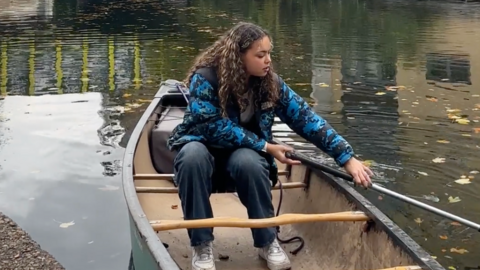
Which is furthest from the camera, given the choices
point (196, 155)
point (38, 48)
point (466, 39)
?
point (466, 39)

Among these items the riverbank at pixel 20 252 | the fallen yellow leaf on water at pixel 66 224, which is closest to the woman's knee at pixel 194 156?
the riverbank at pixel 20 252

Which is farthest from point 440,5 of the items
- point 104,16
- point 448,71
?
point 448,71

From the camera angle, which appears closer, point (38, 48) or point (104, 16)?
point (38, 48)

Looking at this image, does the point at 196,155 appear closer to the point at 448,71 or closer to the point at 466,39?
the point at 448,71

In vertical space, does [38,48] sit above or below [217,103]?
below

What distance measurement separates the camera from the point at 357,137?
8852 mm

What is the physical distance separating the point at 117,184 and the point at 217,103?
10.9 ft

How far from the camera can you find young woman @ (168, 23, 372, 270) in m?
3.98

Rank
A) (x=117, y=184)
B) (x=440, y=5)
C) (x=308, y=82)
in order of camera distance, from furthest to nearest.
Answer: (x=440, y=5) → (x=308, y=82) → (x=117, y=184)

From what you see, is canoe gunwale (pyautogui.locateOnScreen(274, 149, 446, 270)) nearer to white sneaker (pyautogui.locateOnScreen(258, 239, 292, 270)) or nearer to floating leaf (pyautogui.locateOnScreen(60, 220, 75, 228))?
white sneaker (pyautogui.locateOnScreen(258, 239, 292, 270))

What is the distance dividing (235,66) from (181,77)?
9.15 m

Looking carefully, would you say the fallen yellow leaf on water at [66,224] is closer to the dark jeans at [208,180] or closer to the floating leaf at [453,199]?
the dark jeans at [208,180]

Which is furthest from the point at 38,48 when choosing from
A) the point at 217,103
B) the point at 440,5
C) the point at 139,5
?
the point at 440,5

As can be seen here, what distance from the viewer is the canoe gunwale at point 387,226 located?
3369mm
